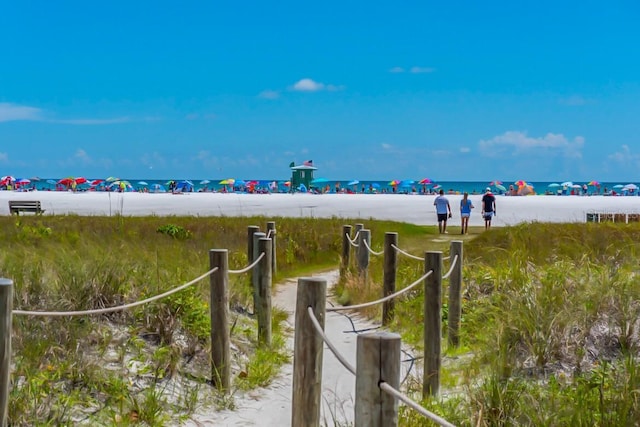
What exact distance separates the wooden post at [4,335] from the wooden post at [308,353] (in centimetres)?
164

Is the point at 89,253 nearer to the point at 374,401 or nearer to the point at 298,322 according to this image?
the point at 298,322

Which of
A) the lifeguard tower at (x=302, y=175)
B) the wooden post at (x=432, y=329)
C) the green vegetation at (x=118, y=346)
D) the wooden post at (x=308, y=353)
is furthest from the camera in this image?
the lifeguard tower at (x=302, y=175)

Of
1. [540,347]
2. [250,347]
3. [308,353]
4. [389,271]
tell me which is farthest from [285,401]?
[389,271]

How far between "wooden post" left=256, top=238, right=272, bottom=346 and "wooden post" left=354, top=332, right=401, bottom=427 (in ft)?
14.4

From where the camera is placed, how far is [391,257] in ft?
30.1

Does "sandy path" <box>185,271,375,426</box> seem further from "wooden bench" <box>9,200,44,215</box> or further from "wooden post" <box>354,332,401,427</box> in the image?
"wooden bench" <box>9,200,44,215</box>

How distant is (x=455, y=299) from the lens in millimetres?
7551

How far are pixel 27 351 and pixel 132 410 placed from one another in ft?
3.19

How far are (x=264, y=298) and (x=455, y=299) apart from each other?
6.90 feet

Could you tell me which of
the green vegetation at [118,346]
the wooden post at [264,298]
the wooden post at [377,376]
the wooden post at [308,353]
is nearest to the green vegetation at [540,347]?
the wooden post at [308,353]

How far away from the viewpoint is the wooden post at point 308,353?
4.21 meters

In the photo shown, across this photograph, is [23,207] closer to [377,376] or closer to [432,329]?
[432,329]

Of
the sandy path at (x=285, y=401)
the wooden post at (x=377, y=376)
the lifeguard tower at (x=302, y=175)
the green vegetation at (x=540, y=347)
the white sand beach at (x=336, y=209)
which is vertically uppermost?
the lifeguard tower at (x=302, y=175)

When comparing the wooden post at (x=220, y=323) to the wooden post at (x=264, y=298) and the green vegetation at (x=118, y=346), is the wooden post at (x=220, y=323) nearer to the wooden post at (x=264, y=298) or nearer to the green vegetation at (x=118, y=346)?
the green vegetation at (x=118, y=346)
